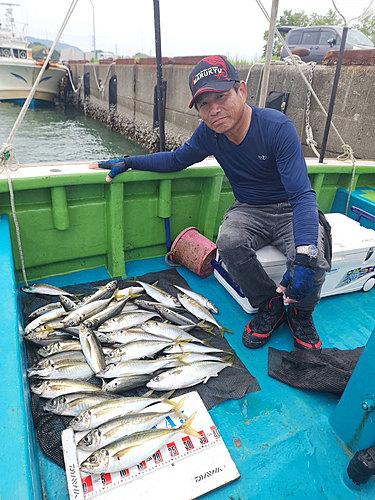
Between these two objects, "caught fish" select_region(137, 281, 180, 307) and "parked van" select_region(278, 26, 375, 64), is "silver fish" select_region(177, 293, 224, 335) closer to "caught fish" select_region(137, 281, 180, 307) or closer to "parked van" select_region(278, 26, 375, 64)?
"caught fish" select_region(137, 281, 180, 307)

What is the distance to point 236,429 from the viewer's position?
2039 mm

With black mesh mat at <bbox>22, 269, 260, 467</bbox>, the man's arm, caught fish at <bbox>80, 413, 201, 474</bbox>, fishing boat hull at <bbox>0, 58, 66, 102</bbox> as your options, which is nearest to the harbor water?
fishing boat hull at <bbox>0, 58, 66, 102</bbox>

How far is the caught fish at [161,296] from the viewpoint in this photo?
115 inches

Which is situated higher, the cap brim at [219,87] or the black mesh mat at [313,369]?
the cap brim at [219,87]

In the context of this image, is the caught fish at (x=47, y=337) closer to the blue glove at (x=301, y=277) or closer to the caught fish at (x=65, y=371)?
the caught fish at (x=65, y=371)

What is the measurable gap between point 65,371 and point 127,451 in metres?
0.73

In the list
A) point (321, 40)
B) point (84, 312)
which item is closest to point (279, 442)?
point (84, 312)

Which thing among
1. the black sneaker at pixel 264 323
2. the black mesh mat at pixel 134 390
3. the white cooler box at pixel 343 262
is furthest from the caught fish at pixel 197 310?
the white cooler box at pixel 343 262

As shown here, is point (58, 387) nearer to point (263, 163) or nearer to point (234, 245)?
point (234, 245)

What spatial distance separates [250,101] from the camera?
10.4 m

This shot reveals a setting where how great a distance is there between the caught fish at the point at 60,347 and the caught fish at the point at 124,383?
376 mm

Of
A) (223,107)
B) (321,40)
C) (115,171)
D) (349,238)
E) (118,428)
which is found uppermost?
(321,40)

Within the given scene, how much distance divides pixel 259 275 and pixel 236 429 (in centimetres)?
114

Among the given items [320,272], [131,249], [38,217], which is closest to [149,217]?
[131,249]
